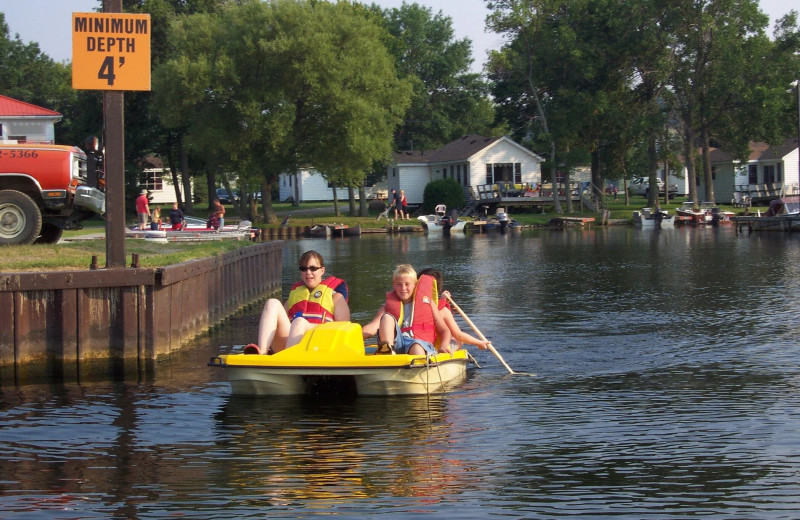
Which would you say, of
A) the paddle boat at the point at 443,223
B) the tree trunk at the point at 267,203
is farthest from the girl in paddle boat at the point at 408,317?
the tree trunk at the point at 267,203

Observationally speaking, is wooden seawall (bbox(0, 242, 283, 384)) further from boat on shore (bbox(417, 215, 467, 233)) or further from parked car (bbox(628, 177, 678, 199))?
parked car (bbox(628, 177, 678, 199))

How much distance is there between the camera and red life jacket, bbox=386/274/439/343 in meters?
13.2

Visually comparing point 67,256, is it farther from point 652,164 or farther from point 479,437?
point 652,164

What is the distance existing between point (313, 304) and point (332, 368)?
1.50 metres

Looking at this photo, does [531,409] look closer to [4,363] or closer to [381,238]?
[4,363]

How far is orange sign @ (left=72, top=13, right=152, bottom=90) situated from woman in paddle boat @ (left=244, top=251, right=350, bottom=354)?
4.39m

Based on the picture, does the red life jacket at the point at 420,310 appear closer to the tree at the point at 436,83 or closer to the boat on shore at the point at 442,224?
the boat on shore at the point at 442,224

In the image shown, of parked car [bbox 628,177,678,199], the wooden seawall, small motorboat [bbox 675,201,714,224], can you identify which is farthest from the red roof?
parked car [bbox 628,177,678,199]

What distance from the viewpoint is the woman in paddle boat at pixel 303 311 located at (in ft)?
42.1

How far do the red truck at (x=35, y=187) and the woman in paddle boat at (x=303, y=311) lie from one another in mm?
8808

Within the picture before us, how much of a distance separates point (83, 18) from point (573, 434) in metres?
9.65

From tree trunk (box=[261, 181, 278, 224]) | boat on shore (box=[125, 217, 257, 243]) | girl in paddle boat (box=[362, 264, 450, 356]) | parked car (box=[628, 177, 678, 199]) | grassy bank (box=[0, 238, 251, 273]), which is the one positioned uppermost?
parked car (box=[628, 177, 678, 199])

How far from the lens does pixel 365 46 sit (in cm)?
6312

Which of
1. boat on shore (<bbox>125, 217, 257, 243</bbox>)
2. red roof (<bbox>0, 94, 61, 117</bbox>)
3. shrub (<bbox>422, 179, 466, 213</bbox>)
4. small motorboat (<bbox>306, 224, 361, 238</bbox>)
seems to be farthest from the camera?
shrub (<bbox>422, 179, 466, 213</bbox>)
